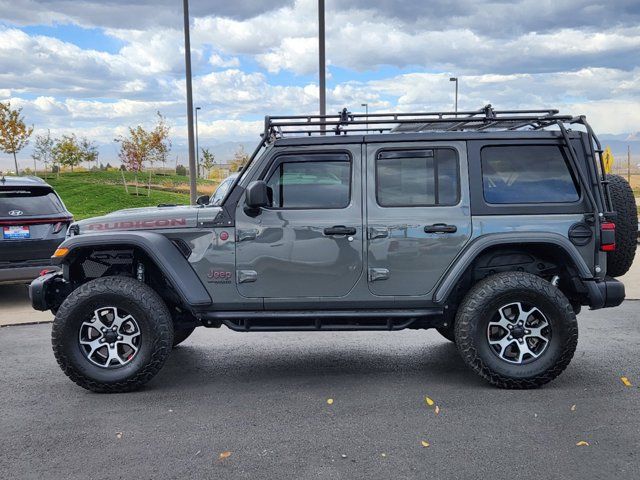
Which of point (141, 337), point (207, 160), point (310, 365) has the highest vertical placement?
point (207, 160)

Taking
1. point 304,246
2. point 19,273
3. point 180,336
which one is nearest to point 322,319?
point 304,246

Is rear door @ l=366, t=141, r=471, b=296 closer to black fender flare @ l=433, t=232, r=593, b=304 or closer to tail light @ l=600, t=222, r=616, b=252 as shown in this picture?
black fender flare @ l=433, t=232, r=593, b=304

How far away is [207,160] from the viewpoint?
57406 mm

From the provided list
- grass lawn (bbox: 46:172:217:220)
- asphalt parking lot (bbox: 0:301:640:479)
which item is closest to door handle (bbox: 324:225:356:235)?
asphalt parking lot (bbox: 0:301:640:479)

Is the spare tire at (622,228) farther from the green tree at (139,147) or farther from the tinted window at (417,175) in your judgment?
the green tree at (139,147)

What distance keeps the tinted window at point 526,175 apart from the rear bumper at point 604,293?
0.70m

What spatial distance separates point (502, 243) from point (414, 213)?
712 mm

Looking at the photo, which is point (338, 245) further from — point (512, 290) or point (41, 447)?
point (41, 447)

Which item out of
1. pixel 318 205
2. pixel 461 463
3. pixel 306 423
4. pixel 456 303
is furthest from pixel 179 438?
pixel 456 303

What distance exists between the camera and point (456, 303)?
5469mm

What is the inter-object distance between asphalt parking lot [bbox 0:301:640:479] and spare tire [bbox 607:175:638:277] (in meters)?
0.91

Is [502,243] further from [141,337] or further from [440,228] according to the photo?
[141,337]

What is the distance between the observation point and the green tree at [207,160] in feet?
186

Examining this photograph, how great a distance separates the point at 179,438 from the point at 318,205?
207 cm
